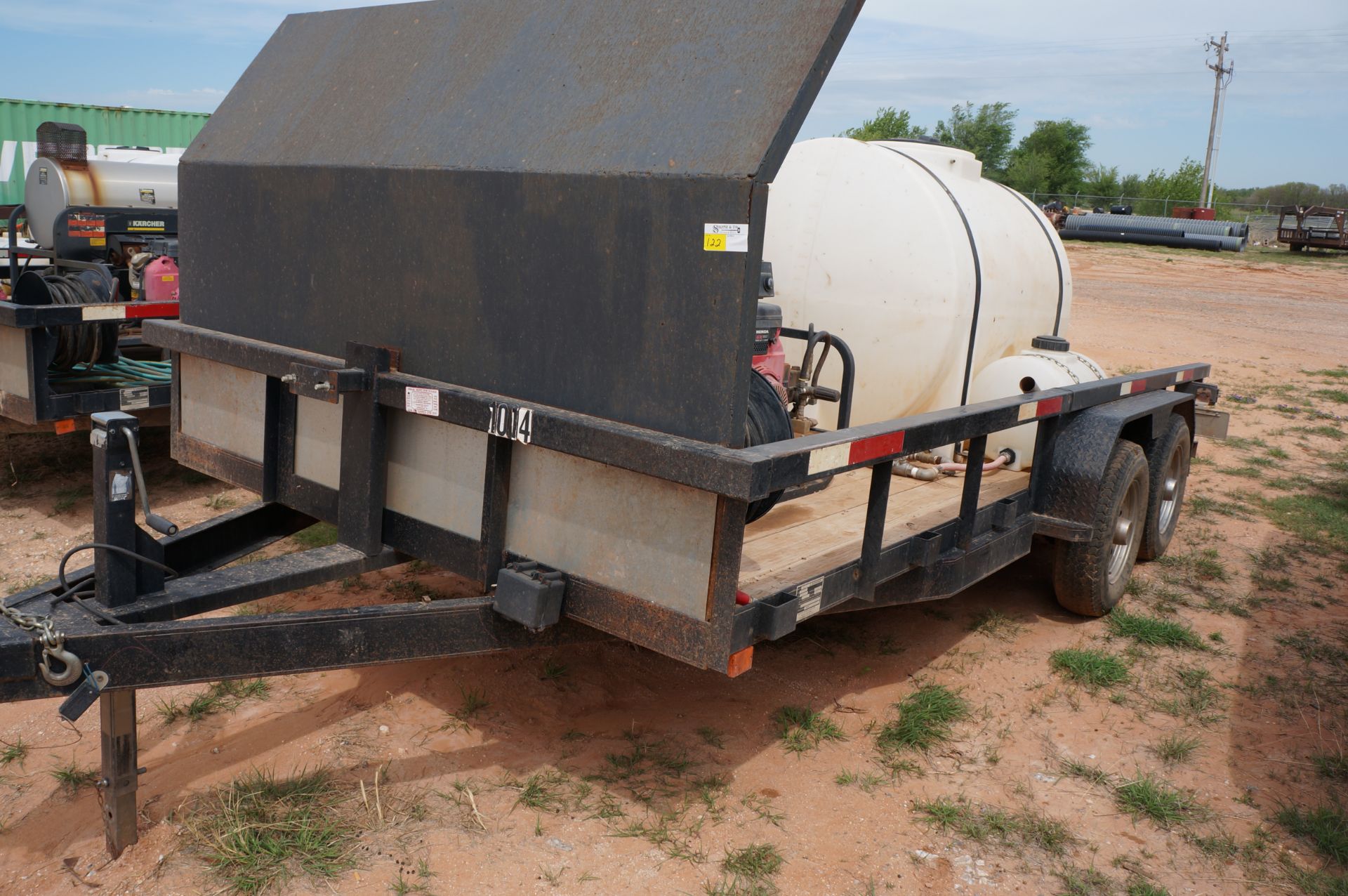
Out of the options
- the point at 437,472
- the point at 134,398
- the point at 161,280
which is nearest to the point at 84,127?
the point at 161,280

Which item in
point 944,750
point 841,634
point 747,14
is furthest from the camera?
point 841,634

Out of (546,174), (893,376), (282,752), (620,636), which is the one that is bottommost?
(282,752)

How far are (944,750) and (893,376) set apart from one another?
5.76ft

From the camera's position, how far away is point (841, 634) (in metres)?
4.71

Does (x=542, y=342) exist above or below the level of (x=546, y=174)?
below

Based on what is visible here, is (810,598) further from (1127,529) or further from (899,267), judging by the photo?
(1127,529)

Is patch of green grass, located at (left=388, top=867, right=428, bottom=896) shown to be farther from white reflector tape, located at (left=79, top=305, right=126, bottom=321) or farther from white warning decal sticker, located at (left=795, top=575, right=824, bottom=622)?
white reflector tape, located at (left=79, top=305, right=126, bottom=321)

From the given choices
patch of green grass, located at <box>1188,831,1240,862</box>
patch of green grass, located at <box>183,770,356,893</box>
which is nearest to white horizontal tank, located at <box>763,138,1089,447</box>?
patch of green grass, located at <box>1188,831,1240,862</box>

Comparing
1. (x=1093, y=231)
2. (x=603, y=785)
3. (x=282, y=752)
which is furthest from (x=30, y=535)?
(x=1093, y=231)

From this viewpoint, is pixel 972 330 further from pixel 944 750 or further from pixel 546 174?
pixel 546 174

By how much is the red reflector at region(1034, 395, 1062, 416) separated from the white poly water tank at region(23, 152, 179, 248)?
5.97 meters

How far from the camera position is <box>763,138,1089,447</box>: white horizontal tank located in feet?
15.6

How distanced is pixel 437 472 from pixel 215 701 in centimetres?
139

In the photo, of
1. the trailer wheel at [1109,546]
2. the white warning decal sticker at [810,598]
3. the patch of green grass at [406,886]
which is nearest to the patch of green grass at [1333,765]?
the trailer wheel at [1109,546]
